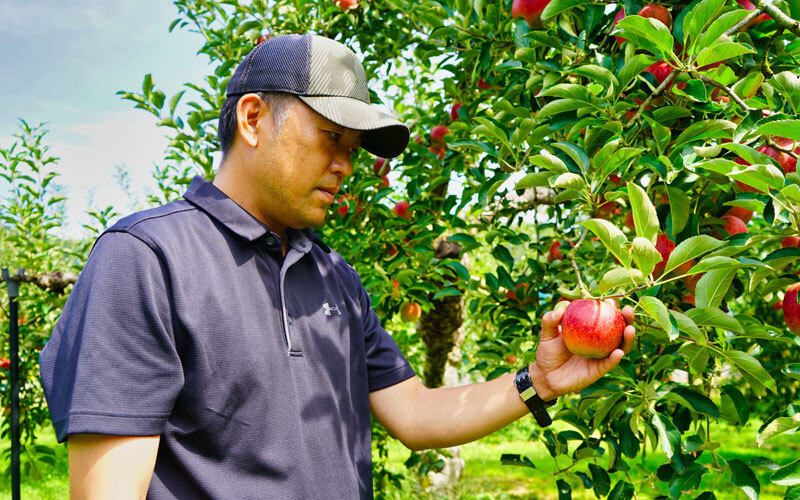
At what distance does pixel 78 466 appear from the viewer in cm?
99

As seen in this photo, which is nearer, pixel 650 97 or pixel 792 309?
pixel 650 97

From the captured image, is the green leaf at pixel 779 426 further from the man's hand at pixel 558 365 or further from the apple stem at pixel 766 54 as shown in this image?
the apple stem at pixel 766 54

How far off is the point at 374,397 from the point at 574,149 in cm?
80

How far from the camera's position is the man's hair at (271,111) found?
1312 millimetres

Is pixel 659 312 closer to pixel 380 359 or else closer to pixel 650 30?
pixel 650 30

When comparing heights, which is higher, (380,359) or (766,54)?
(766,54)

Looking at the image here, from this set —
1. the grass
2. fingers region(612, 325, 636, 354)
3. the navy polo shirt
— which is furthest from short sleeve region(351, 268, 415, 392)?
the grass

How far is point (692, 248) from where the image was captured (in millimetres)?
1082

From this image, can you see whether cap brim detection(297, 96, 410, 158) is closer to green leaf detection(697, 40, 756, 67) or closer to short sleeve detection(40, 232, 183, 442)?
short sleeve detection(40, 232, 183, 442)

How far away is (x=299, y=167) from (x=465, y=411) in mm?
690

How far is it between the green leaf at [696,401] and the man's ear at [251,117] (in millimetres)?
1090

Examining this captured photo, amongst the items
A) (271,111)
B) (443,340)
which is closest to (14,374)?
(443,340)

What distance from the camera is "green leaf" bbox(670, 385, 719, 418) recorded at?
1326 mm

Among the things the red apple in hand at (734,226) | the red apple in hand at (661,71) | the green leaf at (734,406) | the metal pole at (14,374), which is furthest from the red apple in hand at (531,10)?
the metal pole at (14,374)
